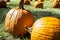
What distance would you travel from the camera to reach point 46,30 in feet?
10.1

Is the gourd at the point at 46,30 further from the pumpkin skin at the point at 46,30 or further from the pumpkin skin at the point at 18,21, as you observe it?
the pumpkin skin at the point at 18,21

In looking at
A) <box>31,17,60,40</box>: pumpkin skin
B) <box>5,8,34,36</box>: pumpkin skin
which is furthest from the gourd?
<box>5,8,34,36</box>: pumpkin skin

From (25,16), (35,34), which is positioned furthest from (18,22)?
(35,34)

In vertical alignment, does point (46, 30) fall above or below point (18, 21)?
above

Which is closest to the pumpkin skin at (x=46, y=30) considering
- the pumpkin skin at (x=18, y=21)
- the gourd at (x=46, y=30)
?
the gourd at (x=46, y=30)

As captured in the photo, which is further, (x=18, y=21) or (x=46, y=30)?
(x=18, y=21)

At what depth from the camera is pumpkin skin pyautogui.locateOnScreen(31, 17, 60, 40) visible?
119 inches

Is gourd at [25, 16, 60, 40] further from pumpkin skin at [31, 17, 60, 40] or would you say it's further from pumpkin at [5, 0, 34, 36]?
pumpkin at [5, 0, 34, 36]

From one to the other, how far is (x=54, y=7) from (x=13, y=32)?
512 centimetres

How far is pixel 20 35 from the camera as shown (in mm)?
3975

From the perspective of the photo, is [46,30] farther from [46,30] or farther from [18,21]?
[18,21]

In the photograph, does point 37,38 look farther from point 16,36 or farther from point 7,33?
point 7,33

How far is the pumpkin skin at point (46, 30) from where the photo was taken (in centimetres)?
301

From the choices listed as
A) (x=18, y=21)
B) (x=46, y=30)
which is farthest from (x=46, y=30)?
(x=18, y=21)
